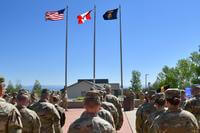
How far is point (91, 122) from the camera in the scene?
191 inches

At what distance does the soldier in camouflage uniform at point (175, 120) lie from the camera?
5645mm

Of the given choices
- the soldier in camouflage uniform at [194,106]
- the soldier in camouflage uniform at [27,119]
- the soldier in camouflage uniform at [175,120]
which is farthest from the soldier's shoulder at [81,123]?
the soldier in camouflage uniform at [194,106]

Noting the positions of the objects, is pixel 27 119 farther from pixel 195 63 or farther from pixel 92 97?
pixel 195 63

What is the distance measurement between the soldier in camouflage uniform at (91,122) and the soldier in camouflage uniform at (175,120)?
106cm

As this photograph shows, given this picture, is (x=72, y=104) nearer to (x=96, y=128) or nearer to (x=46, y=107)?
(x=46, y=107)

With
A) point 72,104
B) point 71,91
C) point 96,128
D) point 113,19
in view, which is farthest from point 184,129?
point 71,91

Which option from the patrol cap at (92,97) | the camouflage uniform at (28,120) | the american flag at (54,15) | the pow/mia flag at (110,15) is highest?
the pow/mia flag at (110,15)

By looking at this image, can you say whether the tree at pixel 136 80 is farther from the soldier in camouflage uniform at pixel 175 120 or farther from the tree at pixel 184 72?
the soldier in camouflage uniform at pixel 175 120

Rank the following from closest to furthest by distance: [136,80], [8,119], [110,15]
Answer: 1. [8,119]
2. [110,15]
3. [136,80]

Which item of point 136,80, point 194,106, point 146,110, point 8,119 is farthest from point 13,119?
point 136,80

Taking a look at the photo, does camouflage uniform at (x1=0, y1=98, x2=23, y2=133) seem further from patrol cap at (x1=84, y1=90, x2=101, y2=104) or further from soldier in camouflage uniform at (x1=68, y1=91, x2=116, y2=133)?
patrol cap at (x1=84, y1=90, x2=101, y2=104)

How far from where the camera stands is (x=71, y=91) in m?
100

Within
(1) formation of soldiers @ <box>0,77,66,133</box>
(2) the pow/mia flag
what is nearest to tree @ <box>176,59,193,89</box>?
(2) the pow/mia flag

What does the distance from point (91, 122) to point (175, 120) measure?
55.4 inches
